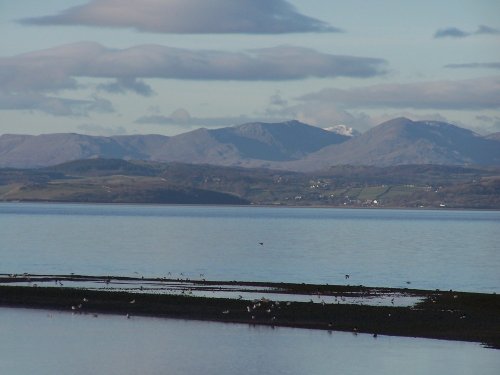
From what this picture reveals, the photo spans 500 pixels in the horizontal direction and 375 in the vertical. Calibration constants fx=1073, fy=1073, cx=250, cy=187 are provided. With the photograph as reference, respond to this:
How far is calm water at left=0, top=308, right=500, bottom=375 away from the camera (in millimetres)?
48188

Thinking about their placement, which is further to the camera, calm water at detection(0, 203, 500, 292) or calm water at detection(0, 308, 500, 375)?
calm water at detection(0, 203, 500, 292)

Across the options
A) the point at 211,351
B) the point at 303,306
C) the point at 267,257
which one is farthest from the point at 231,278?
the point at 211,351

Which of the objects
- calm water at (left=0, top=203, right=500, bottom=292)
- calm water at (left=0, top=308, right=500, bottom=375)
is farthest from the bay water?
calm water at (left=0, top=203, right=500, bottom=292)

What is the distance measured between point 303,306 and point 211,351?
16391 millimetres

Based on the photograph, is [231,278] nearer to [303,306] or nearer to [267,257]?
[303,306]

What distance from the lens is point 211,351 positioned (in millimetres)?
52875

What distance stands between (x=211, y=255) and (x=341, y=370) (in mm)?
84529

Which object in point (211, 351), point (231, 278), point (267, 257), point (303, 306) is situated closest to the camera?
point (211, 351)

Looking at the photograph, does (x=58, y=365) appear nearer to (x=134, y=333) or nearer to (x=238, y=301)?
(x=134, y=333)

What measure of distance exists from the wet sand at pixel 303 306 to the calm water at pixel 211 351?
2.85 metres

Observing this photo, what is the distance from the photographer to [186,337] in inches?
2254

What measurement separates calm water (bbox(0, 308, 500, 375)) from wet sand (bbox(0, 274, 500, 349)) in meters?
2.85

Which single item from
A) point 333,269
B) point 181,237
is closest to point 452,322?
point 333,269

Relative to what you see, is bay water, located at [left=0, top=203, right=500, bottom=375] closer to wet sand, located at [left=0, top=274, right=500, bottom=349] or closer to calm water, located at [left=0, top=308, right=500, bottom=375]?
calm water, located at [left=0, top=308, right=500, bottom=375]
